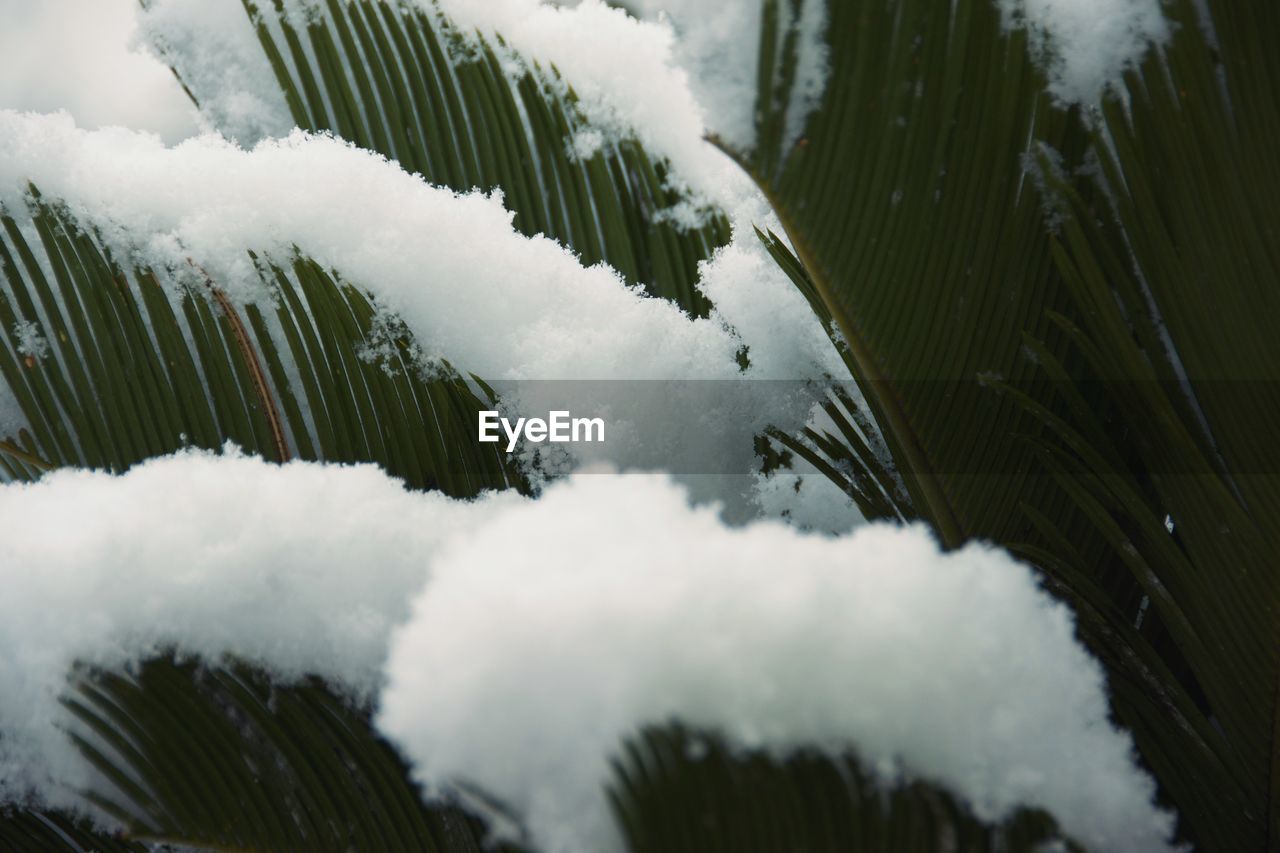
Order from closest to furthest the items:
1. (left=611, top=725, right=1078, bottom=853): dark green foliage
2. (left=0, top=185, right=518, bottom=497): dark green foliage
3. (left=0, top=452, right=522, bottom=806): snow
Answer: (left=611, top=725, right=1078, bottom=853): dark green foliage → (left=0, top=452, right=522, bottom=806): snow → (left=0, top=185, right=518, bottom=497): dark green foliage

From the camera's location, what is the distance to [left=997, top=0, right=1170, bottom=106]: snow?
56cm

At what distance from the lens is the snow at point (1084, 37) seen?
22.1 inches

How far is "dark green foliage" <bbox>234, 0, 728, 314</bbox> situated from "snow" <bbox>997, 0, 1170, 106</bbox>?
41cm

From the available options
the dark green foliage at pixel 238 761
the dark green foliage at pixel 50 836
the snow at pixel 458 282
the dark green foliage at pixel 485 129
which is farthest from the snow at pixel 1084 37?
the dark green foliage at pixel 50 836

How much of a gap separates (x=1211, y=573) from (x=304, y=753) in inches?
20.6

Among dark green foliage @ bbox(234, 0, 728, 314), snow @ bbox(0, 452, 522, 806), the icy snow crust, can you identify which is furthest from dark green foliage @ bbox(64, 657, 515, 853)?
dark green foliage @ bbox(234, 0, 728, 314)

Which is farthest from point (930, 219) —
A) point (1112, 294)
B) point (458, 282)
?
point (458, 282)

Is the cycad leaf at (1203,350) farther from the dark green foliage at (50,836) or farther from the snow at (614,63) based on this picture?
the dark green foliage at (50,836)

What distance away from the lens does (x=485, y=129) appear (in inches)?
36.1

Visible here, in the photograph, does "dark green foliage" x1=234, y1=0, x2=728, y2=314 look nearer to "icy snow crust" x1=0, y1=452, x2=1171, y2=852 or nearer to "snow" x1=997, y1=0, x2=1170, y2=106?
"snow" x1=997, y1=0, x2=1170, y2=106

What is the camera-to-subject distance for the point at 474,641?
1.06 ft

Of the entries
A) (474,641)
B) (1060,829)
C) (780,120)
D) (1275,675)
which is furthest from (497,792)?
(1275,675)

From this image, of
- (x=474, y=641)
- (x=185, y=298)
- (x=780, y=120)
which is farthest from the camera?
(x=185, y=298)

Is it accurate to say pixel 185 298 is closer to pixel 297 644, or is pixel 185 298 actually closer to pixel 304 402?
pixel 304 402
